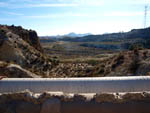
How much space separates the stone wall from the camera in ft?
20.3

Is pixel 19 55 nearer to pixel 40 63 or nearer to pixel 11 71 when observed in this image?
pixel 40 63

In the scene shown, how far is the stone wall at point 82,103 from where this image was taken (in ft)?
20.3

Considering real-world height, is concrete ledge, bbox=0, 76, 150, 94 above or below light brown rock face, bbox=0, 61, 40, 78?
above

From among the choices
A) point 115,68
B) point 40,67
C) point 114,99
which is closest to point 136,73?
point 115,68

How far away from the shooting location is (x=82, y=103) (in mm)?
6258

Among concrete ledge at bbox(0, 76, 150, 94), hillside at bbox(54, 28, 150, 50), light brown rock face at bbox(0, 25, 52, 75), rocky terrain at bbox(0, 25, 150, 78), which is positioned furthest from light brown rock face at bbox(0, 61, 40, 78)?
hillside at bbox(54, 28, 150, 50)

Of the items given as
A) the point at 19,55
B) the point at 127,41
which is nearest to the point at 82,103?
the point at 19,55

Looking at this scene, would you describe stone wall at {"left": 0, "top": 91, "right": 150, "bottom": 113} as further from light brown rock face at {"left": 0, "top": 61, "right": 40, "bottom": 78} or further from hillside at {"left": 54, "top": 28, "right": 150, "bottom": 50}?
hillside at {"left": 54, "top": 28, "right": 150, "bottom": 50}

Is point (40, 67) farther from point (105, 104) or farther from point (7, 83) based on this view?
point (105, 104)

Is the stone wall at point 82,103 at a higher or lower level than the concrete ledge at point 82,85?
lower

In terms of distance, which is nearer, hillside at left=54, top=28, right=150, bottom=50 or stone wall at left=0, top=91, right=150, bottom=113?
stone wall at left=0, top=91, right=150, bottom=113

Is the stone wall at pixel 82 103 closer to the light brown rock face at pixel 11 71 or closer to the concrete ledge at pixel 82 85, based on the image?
the concrete ledge at pixel 82 85

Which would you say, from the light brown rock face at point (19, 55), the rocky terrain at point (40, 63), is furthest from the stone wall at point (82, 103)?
the light brown rock face at point (19, 55)

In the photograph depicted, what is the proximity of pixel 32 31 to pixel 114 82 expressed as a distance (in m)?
33.9
